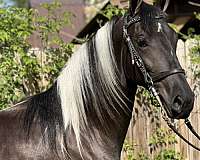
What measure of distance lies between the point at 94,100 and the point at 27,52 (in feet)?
9.15

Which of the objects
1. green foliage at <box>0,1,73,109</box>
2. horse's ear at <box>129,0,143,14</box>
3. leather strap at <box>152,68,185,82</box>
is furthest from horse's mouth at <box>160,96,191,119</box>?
green foliage at <box>0,1,73,109</box>

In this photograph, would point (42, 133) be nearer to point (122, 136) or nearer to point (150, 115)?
point (122, 136)

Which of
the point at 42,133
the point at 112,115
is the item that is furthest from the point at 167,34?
the point at 42,133

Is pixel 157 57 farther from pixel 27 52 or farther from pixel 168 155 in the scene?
pixel 168 155

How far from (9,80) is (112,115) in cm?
257

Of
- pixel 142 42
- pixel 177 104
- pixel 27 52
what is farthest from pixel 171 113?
pixel 27 52

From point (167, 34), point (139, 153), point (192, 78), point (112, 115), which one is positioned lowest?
point (139, 153)

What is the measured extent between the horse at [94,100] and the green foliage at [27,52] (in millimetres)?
2237

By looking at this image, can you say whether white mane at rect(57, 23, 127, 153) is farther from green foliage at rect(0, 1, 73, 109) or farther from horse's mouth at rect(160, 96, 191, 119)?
green foliage at rect(0, 1, 73, 109)

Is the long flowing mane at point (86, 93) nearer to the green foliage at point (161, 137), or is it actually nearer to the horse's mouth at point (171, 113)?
the horse's mouth at point (171, 113)

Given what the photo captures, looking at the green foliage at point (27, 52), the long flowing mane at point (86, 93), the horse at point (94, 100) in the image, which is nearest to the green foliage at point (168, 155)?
the green foliage at point (27, 52)

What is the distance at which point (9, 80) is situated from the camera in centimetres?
555

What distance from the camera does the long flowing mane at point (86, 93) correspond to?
3.18 m

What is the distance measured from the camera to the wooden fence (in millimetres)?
6090
